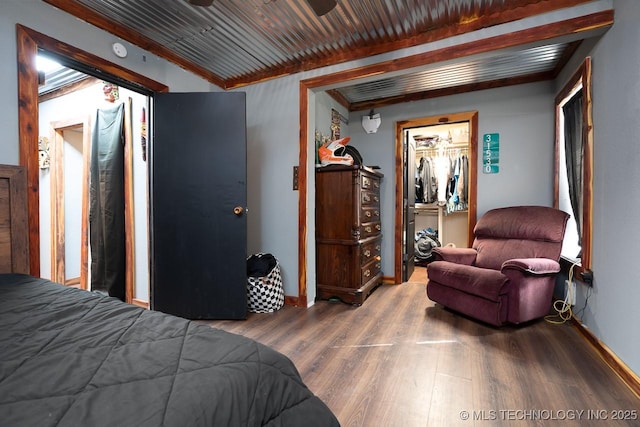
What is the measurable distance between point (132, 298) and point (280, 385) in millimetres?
2673

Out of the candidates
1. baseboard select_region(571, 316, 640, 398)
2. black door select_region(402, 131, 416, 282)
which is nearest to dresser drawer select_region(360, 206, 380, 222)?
black door select_region(402, 131, 416, 282)

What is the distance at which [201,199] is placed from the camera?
7.82 ft

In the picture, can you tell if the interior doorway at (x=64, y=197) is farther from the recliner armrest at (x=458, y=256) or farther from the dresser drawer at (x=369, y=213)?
the recliner armrest at (x=458, y=256)

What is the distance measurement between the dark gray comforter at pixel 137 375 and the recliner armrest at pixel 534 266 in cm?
201

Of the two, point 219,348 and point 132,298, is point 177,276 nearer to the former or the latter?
point 132,298

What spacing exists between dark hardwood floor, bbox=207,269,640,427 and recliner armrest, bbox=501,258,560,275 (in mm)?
468

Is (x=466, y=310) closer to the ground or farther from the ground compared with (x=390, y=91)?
closer to the ground

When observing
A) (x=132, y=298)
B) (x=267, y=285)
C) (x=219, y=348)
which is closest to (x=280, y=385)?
(x=219, y=348)

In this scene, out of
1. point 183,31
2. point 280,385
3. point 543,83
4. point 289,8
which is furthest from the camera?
point 543,83

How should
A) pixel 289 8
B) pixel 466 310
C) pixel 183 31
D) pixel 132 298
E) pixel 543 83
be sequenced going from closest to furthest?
pixel 289 8, pixel 183 31, pixel 466 310, pixel 132 298, pixel 543 83

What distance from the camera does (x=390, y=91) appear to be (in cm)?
333

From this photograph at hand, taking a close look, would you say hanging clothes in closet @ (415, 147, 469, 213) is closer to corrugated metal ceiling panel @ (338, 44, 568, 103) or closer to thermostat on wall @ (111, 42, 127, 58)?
corrugated metal ceiling panel @ (338, 44, 568, 103)

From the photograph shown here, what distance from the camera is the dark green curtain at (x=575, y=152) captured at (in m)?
2.35

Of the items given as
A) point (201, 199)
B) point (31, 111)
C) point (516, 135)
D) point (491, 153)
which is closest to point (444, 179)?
point (491, 153)
